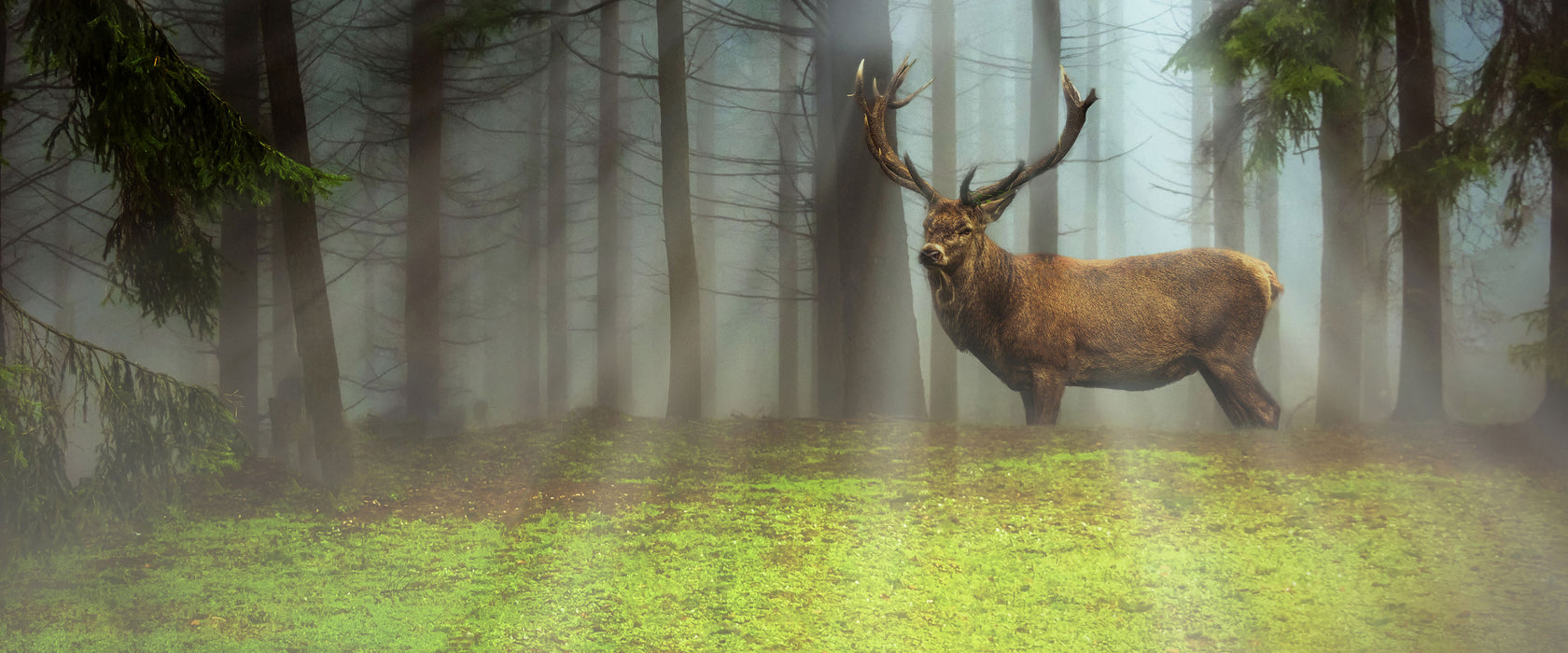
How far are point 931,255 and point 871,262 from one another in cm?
227

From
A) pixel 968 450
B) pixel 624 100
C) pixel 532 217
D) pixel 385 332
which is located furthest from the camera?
pixel 385 332

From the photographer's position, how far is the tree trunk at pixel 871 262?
29.7 feet

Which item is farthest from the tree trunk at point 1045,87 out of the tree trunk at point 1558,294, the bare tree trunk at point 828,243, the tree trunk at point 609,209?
the tree trunk at point 609,209

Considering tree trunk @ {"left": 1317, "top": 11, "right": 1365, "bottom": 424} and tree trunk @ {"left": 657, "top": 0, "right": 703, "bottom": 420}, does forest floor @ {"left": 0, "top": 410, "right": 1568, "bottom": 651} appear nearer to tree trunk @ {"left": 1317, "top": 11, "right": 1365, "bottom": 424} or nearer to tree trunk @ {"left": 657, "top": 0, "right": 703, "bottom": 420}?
tree trunk @ {"left": 657, "top": 0, "right": 703, "bottom": 420}

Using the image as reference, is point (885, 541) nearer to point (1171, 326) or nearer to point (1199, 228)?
point (1171, 326)

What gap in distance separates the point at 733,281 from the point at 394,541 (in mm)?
11055

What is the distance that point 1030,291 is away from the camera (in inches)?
299

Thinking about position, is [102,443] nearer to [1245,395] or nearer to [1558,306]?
[1245,395]

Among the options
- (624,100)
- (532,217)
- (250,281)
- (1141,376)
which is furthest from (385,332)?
(1141,376)

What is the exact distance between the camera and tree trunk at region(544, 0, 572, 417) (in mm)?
13742

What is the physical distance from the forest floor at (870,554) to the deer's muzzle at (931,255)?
4.35 feet

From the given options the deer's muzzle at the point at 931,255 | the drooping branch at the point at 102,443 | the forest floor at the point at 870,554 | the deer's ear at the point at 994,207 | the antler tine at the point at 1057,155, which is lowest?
the forest floor at the point at 870,554

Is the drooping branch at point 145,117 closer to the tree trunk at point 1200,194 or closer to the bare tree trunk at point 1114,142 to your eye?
the bare tree trunk at point 1114,142

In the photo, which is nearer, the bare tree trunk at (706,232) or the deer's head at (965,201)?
the deer's head at (965,201)
